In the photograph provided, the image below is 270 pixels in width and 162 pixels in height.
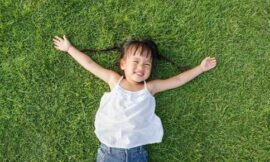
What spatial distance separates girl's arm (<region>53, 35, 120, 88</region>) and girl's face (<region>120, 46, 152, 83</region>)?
0.59 feet

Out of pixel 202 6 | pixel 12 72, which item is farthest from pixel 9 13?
pixel 202 6

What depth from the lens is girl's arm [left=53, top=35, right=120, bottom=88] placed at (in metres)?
4.35

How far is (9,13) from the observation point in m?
4.45

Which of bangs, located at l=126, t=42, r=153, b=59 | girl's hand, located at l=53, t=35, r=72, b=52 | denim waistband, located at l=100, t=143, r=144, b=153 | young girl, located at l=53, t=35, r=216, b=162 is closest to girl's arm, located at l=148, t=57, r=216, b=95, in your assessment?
young girl, located at l=53, t=35, r=216, b=162

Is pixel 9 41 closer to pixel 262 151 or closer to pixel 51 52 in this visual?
pixel 51 52

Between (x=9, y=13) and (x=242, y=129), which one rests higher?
(x=9, y=13)

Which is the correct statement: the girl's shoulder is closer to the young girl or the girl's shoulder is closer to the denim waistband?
the young girl

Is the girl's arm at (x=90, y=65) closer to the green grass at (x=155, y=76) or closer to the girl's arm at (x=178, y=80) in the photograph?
the green grass at (x=155, y=76)

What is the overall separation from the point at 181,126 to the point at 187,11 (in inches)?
40.5

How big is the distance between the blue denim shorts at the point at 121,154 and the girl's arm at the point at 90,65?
558 mm

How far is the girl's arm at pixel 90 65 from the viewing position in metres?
4.35

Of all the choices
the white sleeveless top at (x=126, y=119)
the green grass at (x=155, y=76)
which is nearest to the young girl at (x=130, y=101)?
the white sleeveless top at (x=126, y=119)

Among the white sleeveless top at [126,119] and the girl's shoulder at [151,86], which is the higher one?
the girl's shoulder at [151,86]

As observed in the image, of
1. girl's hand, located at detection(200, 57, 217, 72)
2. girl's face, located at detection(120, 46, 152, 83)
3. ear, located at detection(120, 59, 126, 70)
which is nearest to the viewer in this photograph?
girl's face, located at detection(120, 46, 152, 83)
